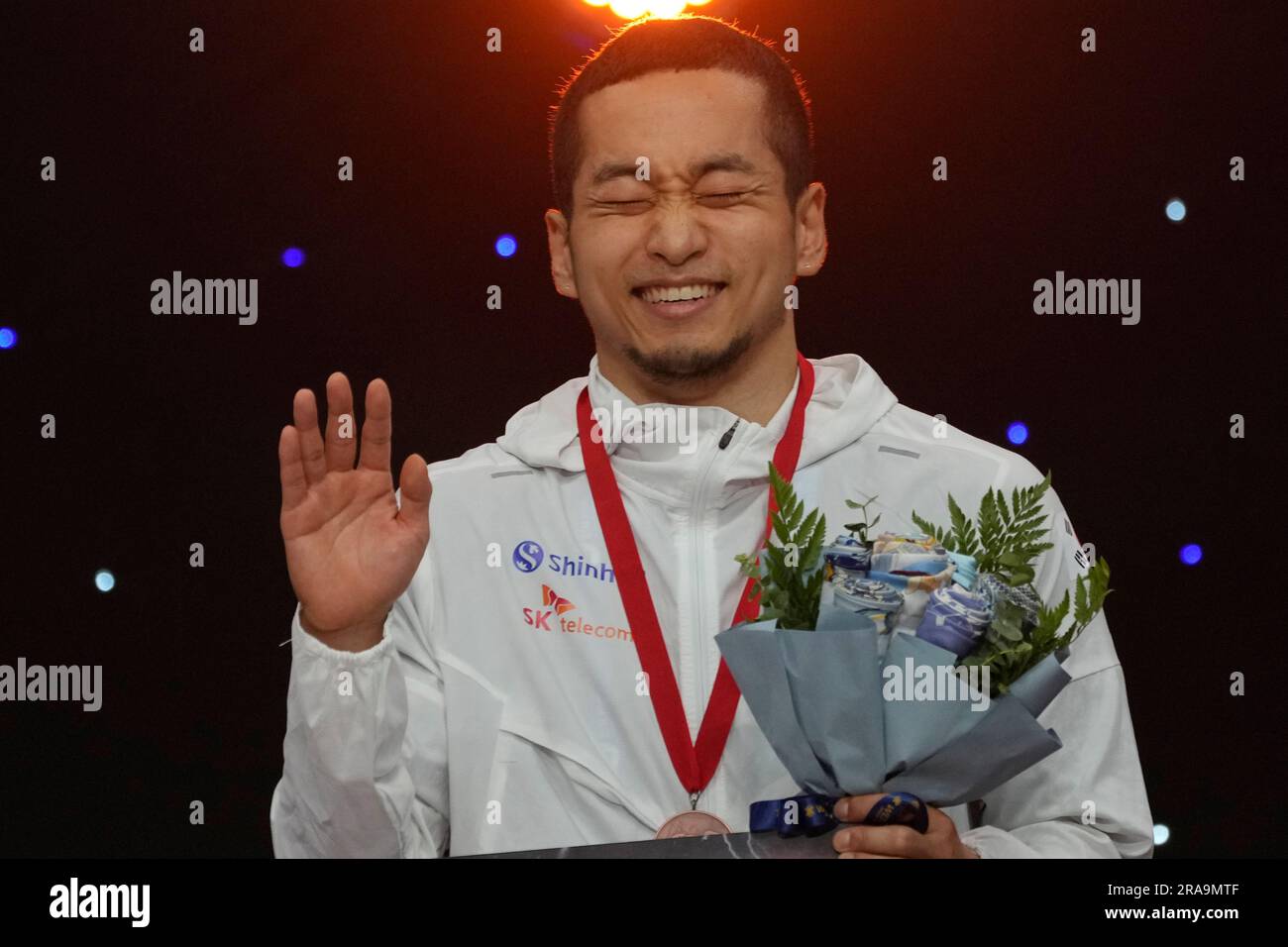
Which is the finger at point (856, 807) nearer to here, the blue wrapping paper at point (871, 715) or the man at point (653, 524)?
the blue wrapping paper at point (871, 715)

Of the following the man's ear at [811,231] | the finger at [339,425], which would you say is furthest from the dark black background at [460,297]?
the finger at [339,425]

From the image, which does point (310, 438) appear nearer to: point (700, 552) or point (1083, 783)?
point (700, 552)

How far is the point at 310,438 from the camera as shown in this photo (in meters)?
2.23

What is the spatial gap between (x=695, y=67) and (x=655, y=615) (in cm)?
86

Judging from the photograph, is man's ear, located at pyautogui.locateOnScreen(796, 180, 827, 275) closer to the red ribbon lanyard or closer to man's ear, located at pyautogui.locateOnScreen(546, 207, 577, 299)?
the red ribbon lanyard

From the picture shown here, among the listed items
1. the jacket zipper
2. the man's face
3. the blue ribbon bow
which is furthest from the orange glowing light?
the blue ribbon bow

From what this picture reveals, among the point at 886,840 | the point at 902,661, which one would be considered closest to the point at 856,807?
→ the point at 886,840

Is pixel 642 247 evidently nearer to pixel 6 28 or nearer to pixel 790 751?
pixel 790 751

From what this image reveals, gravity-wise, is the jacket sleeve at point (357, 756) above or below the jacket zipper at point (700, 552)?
below

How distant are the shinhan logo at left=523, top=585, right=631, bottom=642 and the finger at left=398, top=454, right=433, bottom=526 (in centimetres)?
38

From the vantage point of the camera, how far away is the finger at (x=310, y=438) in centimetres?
218

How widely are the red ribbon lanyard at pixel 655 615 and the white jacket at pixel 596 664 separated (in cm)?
3

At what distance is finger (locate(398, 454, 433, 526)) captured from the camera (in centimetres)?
224
